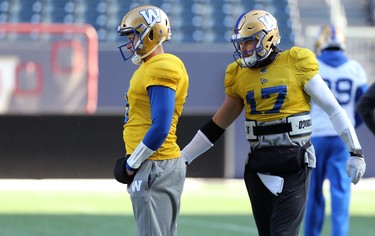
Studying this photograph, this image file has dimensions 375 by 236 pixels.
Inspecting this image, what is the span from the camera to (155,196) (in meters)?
4.90

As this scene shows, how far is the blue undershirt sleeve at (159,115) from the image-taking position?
475cm

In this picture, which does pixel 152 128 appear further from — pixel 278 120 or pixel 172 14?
pixel 172 14

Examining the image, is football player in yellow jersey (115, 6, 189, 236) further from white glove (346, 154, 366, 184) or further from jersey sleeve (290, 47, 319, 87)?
white glove (346, 154, 366, 184)

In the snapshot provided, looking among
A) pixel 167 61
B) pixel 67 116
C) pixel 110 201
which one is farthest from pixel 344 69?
pixel 67 116

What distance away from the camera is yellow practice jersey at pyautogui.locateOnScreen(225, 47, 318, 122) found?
5.22m

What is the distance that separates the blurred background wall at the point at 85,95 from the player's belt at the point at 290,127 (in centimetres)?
852

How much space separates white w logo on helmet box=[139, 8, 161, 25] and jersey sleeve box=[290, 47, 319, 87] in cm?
80

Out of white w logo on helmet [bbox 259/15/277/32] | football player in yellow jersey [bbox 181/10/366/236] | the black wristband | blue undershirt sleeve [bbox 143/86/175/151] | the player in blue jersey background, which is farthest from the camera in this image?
the player in blue jersey background

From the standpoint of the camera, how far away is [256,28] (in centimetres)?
525

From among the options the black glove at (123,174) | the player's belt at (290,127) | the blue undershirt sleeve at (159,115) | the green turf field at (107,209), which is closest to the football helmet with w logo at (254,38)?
the player's belt at (290,127)

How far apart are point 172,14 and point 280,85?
16091mm

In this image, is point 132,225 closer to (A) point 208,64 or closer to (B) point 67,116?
(B) point 67,116

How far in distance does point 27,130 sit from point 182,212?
16.7 ft

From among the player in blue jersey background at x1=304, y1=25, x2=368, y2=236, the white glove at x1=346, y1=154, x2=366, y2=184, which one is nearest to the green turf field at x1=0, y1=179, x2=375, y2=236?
the player in blue jersey background at x1=304, y1=25, x2=368, y2=236
